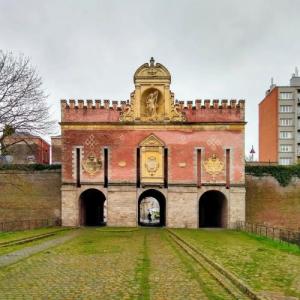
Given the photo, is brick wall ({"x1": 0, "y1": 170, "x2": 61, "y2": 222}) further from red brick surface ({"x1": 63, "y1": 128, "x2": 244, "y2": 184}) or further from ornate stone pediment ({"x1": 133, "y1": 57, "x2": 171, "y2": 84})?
ornate stone pediment ({"x1": 133, "y1": 57, "x2": 171, "y2": 84})

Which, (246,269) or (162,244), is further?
(162,244)

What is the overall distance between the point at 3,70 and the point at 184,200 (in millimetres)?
16607

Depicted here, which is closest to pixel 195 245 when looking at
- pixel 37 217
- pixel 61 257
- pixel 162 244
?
pixel 162 244

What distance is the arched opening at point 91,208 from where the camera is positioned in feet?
116

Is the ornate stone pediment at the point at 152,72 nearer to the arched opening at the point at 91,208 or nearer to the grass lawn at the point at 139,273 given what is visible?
the arched opening at the point at 91,208

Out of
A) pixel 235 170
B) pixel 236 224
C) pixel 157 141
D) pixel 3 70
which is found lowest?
pixel 236 224

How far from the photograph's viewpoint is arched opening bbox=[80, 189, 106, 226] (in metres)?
35.2

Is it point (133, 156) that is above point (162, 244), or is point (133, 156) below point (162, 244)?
above

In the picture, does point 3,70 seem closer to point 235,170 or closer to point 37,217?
point 37,217

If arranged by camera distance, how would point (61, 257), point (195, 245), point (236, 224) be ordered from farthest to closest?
point (236, 224) → point (195, 245) → point (61, 257)

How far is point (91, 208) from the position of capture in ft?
133

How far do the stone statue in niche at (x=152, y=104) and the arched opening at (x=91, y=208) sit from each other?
24.7 ft

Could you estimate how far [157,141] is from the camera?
33.8 meters

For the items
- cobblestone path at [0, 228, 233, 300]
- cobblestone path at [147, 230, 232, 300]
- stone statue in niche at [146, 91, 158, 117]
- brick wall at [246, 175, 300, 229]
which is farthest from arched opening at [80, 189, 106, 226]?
cobblestone path at [147, 230, 232, 300]
